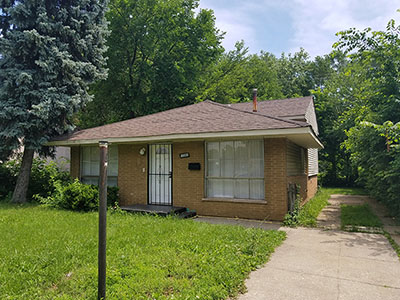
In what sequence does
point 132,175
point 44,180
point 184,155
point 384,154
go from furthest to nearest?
point 44,180 → point 132,175 → point 184,155 → point 384,154

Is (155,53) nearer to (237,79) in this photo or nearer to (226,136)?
(237,79)

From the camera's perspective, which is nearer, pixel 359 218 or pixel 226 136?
pixel 226 136

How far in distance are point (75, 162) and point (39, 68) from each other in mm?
3682

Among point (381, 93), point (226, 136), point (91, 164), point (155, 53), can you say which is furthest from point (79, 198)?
point (155, 53)

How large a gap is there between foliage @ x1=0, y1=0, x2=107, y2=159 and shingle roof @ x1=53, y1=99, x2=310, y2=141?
3.35 feet

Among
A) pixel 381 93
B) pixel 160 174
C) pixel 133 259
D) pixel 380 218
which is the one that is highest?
pixel 381 93

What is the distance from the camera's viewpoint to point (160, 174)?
9258 mm

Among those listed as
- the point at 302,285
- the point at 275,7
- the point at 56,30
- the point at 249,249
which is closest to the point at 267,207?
the point at 249,249

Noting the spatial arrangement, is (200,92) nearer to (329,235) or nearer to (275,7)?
(275,7)

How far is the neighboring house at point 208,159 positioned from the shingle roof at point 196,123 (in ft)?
0.09

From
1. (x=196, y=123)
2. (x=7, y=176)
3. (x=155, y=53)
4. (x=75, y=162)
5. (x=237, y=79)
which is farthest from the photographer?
(x=237, y=79)

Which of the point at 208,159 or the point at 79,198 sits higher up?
the point at 208,159

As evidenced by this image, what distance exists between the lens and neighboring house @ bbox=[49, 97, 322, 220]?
7488mm

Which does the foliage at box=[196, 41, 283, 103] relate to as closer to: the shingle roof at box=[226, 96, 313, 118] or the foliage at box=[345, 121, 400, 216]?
the shingle roof at box=[226, 96, 313, 118]
